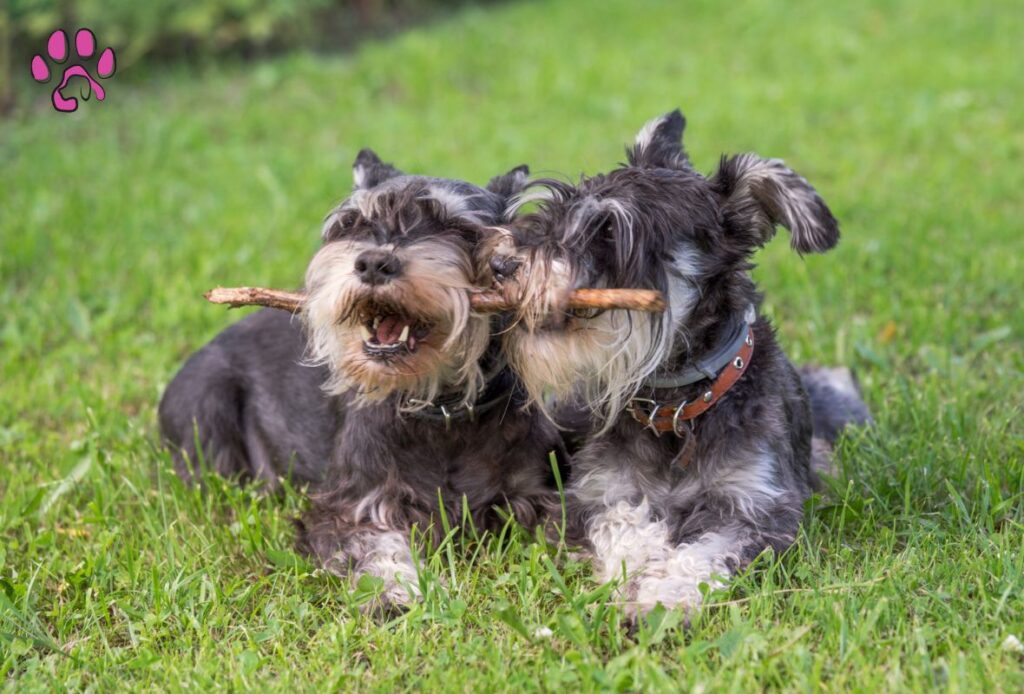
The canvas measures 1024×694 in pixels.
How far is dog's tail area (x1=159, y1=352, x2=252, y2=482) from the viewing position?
5234 mm

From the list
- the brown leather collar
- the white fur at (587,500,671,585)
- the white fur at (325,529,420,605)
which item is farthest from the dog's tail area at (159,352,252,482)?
the brown leather collar

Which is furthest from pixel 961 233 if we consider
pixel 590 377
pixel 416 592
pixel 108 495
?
pixel 108 495

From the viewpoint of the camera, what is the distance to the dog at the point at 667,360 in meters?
3.74

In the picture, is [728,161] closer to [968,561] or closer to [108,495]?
Answer: [968,561]

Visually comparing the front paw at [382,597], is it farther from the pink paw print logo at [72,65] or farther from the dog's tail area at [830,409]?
the pink paw print logo at [72,65]

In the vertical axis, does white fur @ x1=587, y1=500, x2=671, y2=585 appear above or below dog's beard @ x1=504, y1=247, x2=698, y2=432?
below

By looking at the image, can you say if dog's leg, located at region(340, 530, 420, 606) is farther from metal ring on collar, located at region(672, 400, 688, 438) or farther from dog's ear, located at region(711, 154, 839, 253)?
dog's ear, located at region(711, 154, 839, 253)

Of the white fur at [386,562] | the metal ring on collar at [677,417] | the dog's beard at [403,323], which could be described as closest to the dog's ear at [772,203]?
the metal ring on collar at [677,417]

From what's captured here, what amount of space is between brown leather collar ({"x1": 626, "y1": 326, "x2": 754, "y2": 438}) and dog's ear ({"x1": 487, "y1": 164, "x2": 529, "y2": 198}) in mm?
957

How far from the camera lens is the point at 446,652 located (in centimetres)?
356

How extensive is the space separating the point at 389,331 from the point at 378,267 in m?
0.32

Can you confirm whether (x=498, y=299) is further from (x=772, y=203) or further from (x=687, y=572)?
(x=687, y=572)

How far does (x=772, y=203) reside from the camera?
3.94 metres

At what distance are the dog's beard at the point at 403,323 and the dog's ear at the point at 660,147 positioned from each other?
0.85 meters
